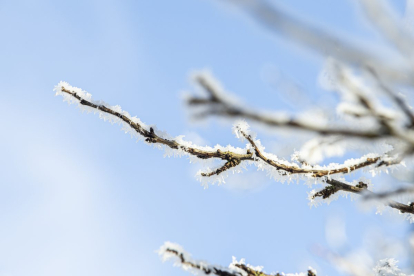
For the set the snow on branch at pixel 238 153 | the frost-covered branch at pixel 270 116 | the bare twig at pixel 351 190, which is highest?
the snow on branch at pixel 238 153

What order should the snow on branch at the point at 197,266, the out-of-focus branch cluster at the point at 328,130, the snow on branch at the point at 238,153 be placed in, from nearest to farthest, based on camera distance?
the out-of-focus branch cluster at the point at 328,130 → the snow on branch at the point at 197,266 → the snow on branch at the point at 238,153

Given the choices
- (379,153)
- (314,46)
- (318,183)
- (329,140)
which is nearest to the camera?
(314,46)

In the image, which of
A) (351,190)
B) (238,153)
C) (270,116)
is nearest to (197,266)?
(238,153)

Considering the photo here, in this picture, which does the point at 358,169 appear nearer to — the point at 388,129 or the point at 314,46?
the point at 388,129

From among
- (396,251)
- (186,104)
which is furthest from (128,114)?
(396,251)

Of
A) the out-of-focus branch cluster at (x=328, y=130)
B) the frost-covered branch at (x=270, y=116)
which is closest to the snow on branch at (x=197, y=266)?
the out-of-focus branch cluster at (x=328, y=130)

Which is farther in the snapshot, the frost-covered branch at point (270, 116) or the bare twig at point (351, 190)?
the bare twig at point (351, 190)

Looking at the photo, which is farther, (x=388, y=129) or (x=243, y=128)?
(x=243, y=128)

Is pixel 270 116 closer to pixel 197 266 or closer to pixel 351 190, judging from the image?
pixel 197 266

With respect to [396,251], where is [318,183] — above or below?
above

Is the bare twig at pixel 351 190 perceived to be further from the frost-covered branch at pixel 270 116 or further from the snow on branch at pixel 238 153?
the frost-covered branch at pixel 270 116

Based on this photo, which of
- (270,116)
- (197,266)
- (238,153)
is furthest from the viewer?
(238,153)
